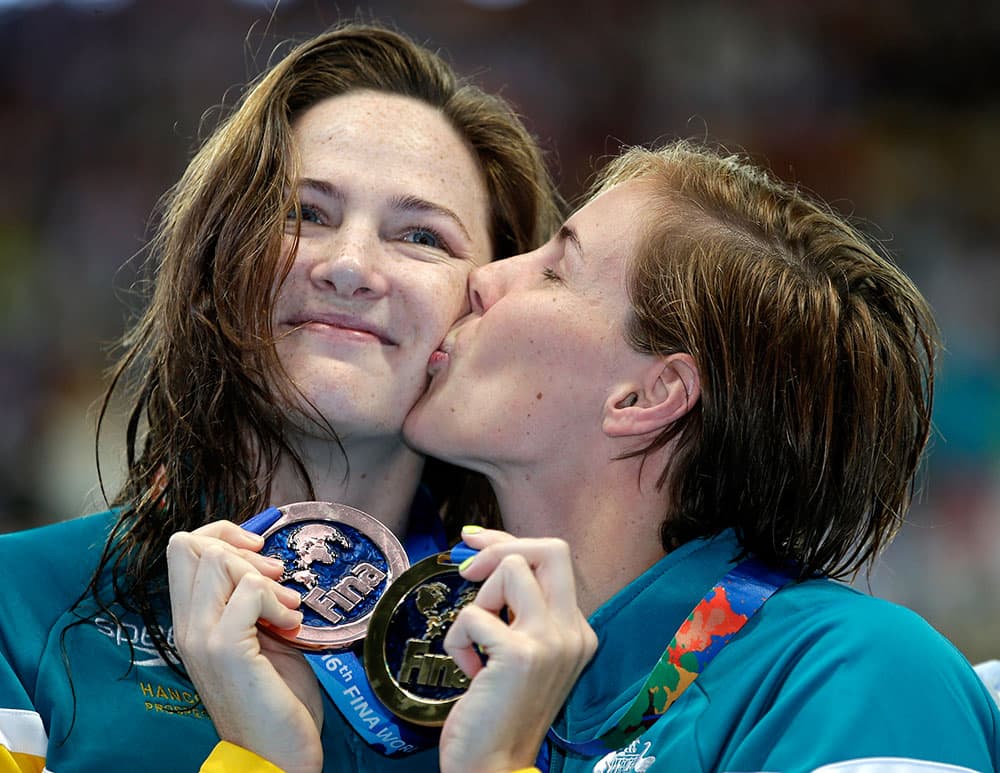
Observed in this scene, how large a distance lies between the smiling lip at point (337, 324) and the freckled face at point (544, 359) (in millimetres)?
194

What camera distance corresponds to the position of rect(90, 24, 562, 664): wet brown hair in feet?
8.82

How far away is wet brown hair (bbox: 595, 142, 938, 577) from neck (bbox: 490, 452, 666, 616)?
1.7 inches

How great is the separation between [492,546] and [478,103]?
154cm

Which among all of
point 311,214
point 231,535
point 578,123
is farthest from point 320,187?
point 578,123

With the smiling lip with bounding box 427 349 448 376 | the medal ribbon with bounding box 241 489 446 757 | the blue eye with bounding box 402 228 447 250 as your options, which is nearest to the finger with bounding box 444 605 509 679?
the medal ribbon with bounding box 241 489 446 757

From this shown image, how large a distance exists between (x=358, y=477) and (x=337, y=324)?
0.40 meters

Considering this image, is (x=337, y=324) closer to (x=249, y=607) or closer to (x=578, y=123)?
(x=249, y=607)

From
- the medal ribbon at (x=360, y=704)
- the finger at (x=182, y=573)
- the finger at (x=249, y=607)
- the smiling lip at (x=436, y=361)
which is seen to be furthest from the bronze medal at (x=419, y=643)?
the smiling lip at (x=436, y=361)

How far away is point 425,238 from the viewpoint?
2.97 m

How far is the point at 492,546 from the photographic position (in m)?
2.09

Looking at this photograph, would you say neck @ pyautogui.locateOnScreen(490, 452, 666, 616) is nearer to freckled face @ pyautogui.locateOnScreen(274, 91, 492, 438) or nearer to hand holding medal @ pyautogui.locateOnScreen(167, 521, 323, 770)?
freckled face @ pyautogui.locateOnScreen(274, 91, 492, 438)

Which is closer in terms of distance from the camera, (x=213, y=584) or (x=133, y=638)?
(x=213, y=584)

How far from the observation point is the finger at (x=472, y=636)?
1997 millimetres

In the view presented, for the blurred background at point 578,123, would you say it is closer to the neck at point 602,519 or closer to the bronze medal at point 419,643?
the neck at point 602,519
